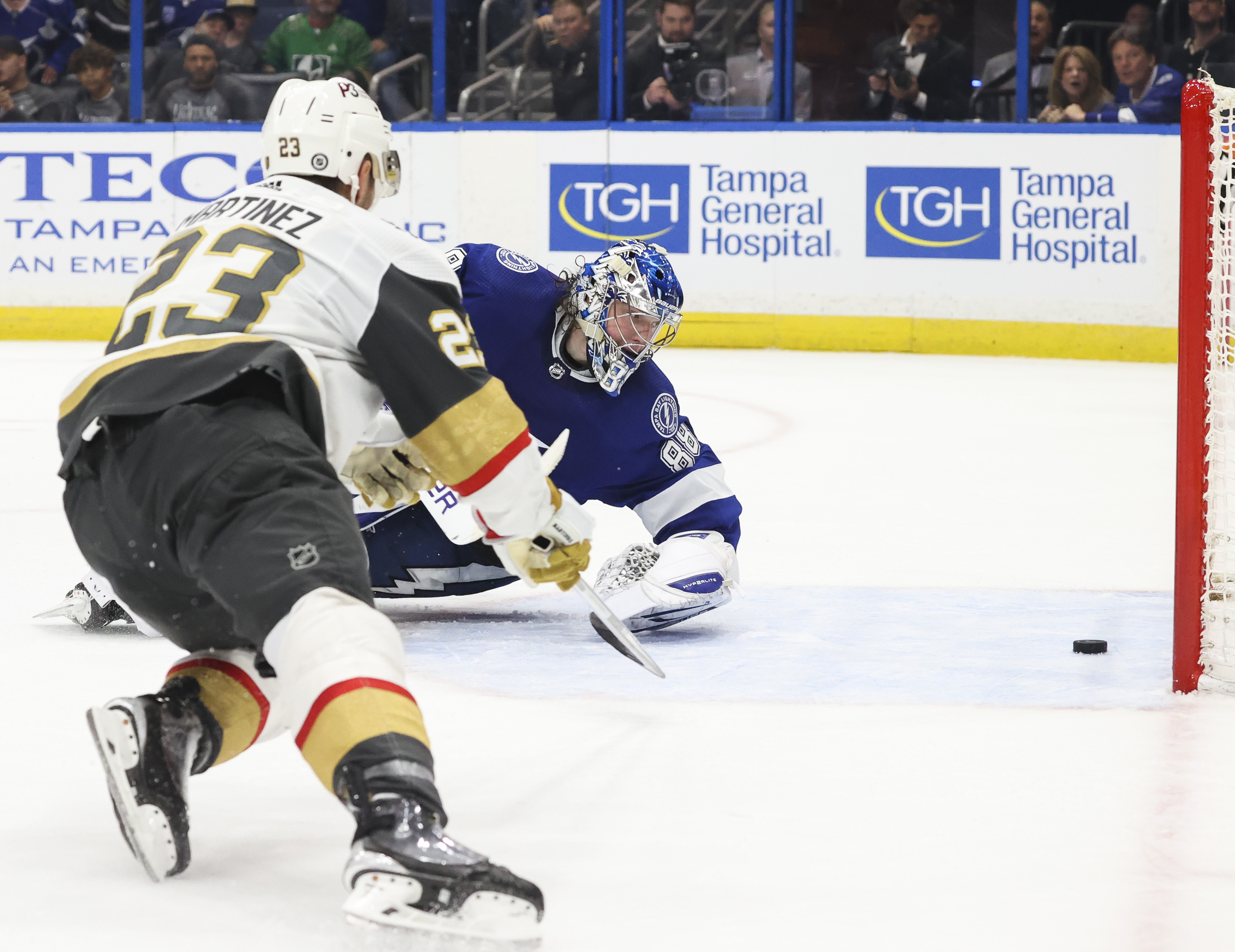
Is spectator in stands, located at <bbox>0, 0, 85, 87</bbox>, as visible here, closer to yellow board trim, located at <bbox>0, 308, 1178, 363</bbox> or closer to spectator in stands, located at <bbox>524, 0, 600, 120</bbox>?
yellow board trim, located at <bbox>0, 308, 1178, 363</bbox>

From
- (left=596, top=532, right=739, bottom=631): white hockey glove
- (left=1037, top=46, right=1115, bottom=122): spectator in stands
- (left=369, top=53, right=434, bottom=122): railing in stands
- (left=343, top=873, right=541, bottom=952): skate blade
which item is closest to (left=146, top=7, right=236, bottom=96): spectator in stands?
(left=369, top=53, right=434, bottom=122): railing in stands

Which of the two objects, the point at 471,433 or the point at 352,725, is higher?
the point at 471,433

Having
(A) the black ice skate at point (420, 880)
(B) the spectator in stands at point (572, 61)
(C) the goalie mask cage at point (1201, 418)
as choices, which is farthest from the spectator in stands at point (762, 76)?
(A) the black ice skate at point (420, 880)

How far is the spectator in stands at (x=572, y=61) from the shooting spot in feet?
29.6

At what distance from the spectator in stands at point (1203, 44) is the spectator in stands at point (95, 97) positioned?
5.46 metres

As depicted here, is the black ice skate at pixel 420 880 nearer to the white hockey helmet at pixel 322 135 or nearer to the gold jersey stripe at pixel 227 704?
the gold jersey stripe at pixel 227 704

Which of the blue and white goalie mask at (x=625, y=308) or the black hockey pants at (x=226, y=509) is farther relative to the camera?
the blue and white goalie mask at (x=625, y=308)

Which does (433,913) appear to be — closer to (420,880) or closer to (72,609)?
(420,880)

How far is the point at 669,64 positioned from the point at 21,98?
353cm

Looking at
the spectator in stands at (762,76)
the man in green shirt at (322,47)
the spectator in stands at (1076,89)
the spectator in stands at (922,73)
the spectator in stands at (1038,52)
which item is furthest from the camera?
the man in green shirt at (322,47)

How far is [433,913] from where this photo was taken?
1.56 meters

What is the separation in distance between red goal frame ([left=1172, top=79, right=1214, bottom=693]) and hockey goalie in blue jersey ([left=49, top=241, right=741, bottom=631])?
2.66ft

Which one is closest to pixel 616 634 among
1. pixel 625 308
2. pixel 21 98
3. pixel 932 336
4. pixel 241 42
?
pixel 625 308

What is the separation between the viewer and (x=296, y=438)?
1762mm
